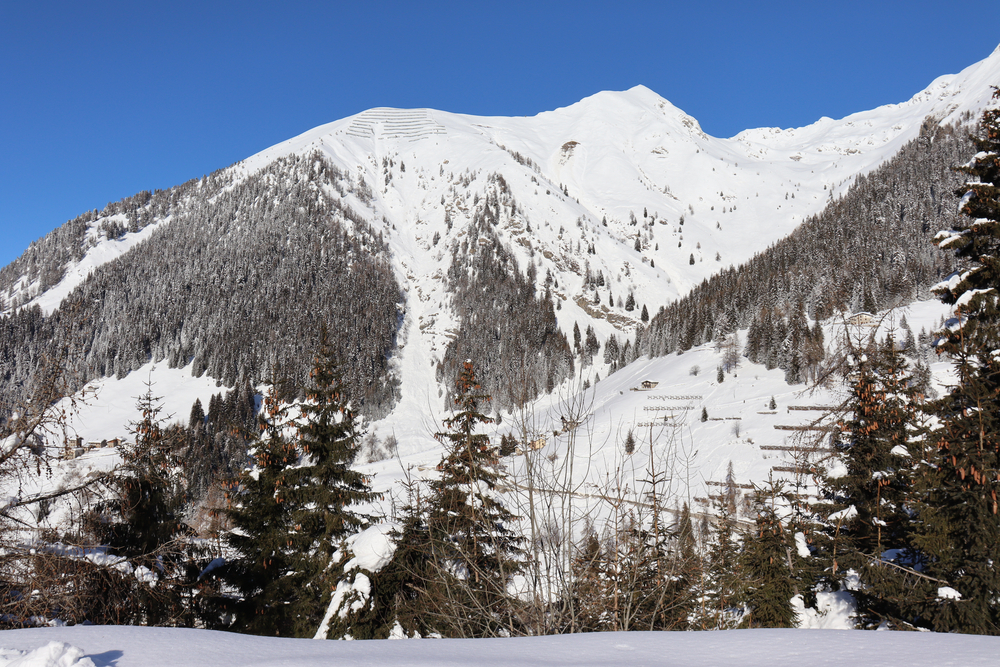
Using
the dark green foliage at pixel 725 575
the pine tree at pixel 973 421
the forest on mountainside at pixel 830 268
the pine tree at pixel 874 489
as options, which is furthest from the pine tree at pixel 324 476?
the forest on mountainside at pixel 830 268

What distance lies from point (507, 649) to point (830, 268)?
119098 millimetres

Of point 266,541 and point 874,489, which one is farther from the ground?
point 874,489

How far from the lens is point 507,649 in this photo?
12.0ft

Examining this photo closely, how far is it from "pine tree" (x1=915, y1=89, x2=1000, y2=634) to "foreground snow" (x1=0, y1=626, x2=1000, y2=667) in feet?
24.6

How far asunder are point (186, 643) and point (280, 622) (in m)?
13.4

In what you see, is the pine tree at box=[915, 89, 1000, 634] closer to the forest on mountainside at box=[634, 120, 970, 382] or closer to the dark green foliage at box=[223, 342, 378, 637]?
the dark green foliage at box=[223, 342, 378, 637]

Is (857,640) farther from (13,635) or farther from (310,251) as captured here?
(310,251)

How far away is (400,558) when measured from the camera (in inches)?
424

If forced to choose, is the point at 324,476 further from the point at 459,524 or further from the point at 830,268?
the point at 830,268

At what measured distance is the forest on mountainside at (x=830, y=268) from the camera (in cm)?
9201

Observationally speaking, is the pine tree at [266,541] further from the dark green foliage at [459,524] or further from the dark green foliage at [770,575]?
the dark green foliage at [770,575]

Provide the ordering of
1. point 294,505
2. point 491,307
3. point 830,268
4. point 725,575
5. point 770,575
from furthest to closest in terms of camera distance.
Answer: point 491,307, point 830,268, point 294,505, point 770,575, point 725,575

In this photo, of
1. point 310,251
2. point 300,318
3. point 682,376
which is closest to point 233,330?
point 300,318

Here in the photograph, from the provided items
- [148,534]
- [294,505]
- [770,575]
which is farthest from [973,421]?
[148,534]
